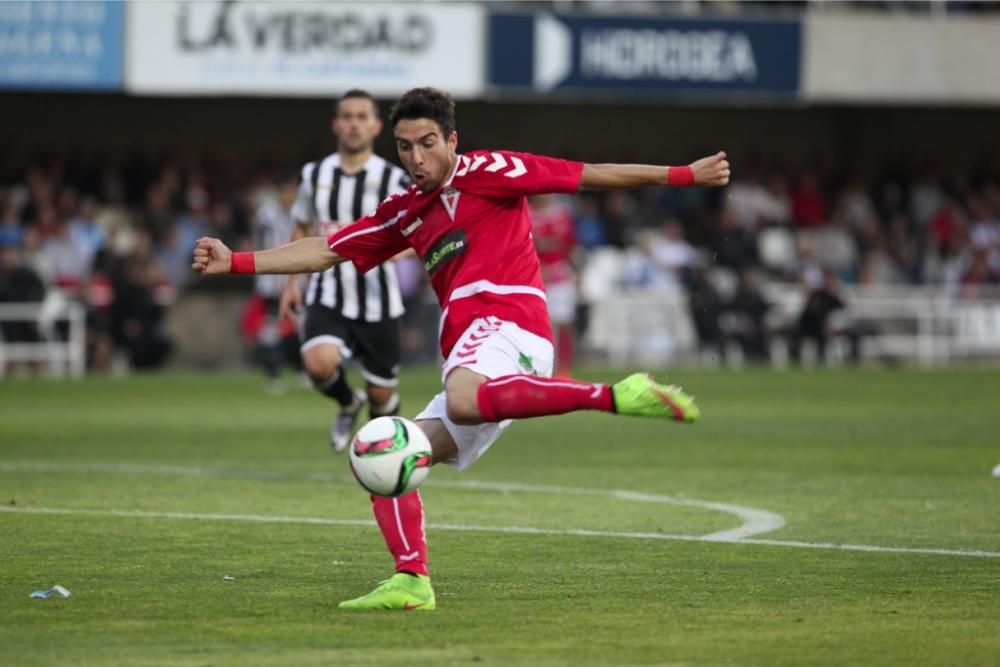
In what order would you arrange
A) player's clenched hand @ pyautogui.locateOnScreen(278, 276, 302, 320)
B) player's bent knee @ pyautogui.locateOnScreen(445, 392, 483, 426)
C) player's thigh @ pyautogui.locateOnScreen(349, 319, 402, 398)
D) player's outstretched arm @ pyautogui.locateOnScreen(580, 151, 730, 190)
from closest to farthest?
player's bent knee @ pyautogui.locateOnScreen(445, 392, 483, 426)
player's outstretched arm @ pyautogui.locateOnScreen(580, 151, 730, 190)
player's clenched hand @ pyautogui.locateOnScreen(278, 276, 302, 320)
player's thigh @ pyautogui.locateOnScreen(349, 319, 402, 398)

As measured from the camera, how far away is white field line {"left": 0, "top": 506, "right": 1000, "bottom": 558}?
9375mm

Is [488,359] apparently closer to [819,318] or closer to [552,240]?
[552,240]

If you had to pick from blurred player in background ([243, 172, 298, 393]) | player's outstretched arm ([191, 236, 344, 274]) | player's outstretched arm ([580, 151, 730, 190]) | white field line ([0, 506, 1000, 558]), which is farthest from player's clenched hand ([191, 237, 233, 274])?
blurred player in background ([243, 172, 298, 393])

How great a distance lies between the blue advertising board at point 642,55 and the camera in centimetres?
3048

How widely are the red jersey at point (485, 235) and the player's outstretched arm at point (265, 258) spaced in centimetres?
39

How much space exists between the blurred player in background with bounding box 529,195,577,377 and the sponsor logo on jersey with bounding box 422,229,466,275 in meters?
14.7

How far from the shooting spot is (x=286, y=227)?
870 inches

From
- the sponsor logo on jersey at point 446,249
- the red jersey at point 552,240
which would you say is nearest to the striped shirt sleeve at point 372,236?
the sponsor logo on jersey at point 446,249

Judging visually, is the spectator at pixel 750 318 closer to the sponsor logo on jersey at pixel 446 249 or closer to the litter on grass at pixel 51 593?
the sponsor logo on jersey at pixel 446 249

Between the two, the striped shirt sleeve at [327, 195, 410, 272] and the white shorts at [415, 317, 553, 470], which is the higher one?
the striped shirt sleeve at [327, 195, 410, 272]

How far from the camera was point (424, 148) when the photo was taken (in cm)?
772

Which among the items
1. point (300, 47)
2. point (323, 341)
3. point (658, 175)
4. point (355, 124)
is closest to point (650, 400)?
point (658, 175)

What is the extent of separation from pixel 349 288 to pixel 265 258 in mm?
5133

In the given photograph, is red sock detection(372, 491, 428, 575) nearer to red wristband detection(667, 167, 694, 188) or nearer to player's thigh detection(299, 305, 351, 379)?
red wristband detection(667, 167, 694, 188)
